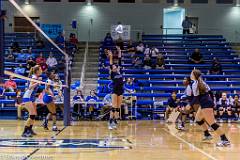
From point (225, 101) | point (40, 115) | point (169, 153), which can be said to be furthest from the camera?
point (225, 101)

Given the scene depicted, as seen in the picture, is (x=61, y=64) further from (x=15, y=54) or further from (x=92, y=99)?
(x=92, y=99)

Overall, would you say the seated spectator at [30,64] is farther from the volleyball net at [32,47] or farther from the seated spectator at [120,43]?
the seated spectator at [120,43]

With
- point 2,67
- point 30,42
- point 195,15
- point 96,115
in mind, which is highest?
point 195,15

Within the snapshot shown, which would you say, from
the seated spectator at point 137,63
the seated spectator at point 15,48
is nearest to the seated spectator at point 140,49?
the seated spectator at point 137,63

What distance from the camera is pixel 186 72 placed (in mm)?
26562

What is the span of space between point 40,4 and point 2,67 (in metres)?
27.7

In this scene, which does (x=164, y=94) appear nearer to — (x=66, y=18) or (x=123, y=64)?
(x=123, y=64)

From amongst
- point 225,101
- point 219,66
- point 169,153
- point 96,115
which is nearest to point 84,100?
point 96,115

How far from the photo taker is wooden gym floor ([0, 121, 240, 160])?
938 cm

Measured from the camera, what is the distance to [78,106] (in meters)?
21.4

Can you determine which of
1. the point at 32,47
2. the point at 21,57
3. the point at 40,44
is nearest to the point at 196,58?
the point at 40,44

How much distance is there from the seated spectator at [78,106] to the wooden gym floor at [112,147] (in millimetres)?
6714

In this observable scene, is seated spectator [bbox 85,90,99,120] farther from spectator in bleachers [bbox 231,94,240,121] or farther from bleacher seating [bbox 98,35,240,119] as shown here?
spectator in bleachers [bbox 231,94,240,121]

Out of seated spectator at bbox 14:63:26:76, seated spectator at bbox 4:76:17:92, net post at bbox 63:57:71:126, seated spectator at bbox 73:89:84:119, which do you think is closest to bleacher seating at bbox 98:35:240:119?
seated spectator at bbox 73:89:84:119
